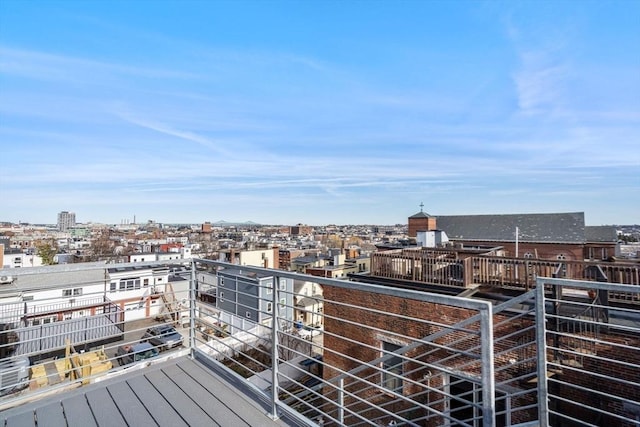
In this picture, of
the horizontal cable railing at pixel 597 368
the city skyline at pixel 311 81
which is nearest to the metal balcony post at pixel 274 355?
the horizontal cable railing at pixel 597 368

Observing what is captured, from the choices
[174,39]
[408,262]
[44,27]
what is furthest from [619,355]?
[44,27]

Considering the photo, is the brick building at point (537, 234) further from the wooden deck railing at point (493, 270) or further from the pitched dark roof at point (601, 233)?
the wooden deck railing at point (493, 270)

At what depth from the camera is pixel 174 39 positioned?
10.0m

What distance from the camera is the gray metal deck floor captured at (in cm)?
222

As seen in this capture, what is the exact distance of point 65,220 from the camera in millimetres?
111250

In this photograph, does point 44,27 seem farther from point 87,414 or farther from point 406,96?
point 406,96

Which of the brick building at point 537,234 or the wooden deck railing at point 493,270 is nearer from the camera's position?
the wooden deck railing at point 493,270

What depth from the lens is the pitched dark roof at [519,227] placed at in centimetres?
2348

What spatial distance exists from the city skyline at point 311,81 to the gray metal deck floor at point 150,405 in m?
8.77

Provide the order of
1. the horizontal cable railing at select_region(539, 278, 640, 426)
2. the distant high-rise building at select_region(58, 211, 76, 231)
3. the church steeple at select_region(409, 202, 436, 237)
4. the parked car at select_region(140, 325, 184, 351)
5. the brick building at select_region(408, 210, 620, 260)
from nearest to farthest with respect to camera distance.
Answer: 1. the parked car at select_region(140, 325, 184, 351)
2. the horizontal cable railing at select_region(539, 278, 640, 426)
3. the brick building at select_region(408, 210, 620, 260)
4. the church steeple at select_region(409, 202, 436, 237)
5. the distant high-rise building at select_region(58, 211, 76, 231)

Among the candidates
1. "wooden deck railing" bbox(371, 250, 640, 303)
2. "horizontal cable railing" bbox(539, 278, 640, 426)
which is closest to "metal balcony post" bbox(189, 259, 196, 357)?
"horizontal cable railing" bbox(539, 278, 640, 426)

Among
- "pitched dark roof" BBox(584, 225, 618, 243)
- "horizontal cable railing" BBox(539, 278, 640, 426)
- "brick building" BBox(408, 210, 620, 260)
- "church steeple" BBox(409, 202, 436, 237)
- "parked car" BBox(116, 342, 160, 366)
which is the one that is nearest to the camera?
"horizontal cable railing" BBox(539, 278, 640, 426)

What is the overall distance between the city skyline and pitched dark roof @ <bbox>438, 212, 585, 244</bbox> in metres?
5.04

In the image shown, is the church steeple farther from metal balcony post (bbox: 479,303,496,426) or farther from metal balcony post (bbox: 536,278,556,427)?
metal balcony post (bbox: 479,303,496,426)
